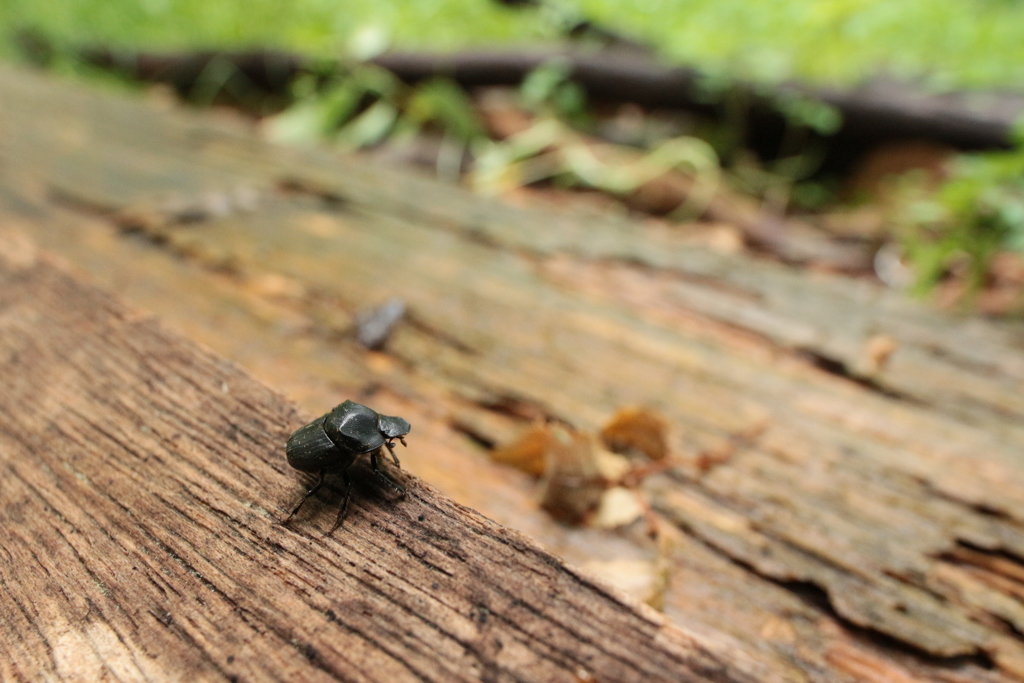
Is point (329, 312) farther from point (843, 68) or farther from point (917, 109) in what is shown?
point (843, 68)

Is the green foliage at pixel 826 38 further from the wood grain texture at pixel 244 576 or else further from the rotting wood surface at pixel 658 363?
the wood grain texture at pixel 244 576

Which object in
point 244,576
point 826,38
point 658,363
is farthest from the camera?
point 826,38

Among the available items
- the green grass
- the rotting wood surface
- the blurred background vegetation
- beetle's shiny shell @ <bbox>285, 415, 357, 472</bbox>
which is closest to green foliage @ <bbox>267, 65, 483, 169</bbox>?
the blurred background vegetation

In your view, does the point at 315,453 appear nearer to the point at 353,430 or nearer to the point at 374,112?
the point at 353,430

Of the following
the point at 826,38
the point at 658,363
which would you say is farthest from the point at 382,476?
the point at 826,38

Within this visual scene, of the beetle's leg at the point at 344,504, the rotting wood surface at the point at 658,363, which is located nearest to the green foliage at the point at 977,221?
the rotting wood surface at the point at 658,363

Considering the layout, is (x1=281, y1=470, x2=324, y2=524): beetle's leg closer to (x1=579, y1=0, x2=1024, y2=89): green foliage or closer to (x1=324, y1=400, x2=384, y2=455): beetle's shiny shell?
(x1=324, y1=400, x2=384, y2=455): beetle's shiny shell

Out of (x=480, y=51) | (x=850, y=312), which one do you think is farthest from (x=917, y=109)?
(x=480, y=51)
